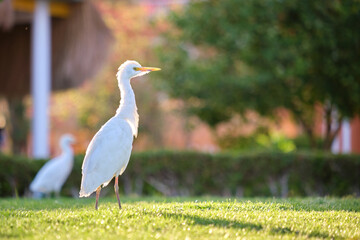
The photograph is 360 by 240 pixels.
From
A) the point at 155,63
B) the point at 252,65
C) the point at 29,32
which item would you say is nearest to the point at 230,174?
the point at 252,65

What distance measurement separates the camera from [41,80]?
1341 cm

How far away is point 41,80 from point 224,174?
4930 millimetres

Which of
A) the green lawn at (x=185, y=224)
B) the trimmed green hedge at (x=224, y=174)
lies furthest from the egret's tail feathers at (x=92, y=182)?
the trimmed green hedge at (x=224, y=174)

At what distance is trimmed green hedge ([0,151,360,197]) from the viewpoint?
11.3 meters

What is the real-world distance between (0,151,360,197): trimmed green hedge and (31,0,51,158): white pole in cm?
154

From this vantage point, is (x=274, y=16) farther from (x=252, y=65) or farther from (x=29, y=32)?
(x=29, y=32)

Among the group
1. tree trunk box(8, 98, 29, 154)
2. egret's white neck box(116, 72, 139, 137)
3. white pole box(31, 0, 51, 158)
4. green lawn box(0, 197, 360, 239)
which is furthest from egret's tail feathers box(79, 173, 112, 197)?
tree trunk box(8, 98, 29, 154)

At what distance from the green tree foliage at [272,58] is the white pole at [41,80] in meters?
2.84

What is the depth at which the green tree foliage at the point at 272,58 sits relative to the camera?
12336 mm

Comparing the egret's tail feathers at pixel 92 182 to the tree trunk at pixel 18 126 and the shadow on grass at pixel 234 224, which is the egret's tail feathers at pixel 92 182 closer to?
the shadow on grass at pixel 234 224

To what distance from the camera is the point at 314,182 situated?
11.3 metres

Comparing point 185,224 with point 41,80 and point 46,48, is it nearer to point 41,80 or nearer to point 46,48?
point 41,80

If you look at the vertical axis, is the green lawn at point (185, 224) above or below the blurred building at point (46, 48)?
below

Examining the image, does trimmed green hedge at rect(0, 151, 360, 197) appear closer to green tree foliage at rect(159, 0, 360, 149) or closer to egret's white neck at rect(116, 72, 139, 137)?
green tree foliage at rect(159, 0, 360, 149)
